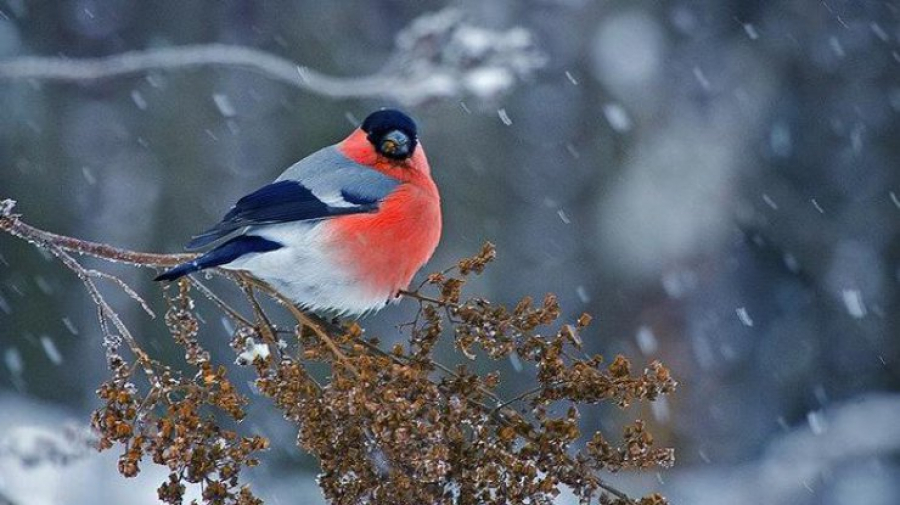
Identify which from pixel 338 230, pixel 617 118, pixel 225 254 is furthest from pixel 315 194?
A: pixel 617 118

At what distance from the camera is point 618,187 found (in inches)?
311

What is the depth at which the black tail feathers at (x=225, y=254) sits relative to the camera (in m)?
1.89

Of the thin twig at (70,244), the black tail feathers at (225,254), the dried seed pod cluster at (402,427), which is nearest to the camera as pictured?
the dried seed pod cluster at (402,427)

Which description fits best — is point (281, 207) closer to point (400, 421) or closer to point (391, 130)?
point (391, 130)

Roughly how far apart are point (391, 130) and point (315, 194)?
29cm

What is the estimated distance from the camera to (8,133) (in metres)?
6.90

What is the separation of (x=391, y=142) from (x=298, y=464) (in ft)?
14.9

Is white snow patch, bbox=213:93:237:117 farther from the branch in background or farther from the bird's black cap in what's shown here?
the bird's black cap

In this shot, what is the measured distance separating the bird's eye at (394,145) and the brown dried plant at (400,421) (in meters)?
0.90

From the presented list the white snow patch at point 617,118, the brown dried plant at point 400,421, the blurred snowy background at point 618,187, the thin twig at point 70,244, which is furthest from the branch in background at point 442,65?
the white snow patch at point 617,118

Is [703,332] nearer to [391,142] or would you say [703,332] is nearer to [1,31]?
[1,31]

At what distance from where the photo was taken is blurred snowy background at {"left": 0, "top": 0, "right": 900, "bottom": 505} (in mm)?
6934

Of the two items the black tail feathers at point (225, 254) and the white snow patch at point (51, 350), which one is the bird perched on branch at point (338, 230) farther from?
the white snow patch at point (51, 350)

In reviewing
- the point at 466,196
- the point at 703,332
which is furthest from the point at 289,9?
the point at 703,332
